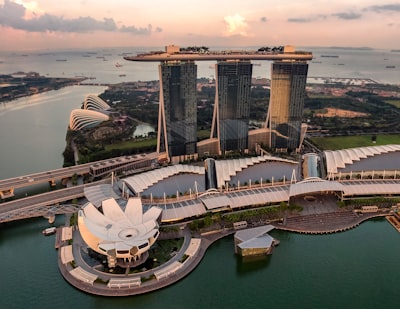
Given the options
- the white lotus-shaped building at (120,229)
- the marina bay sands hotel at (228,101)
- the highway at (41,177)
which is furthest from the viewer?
the marina bay sands hotel at (228,101)

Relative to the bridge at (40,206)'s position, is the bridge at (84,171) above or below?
below

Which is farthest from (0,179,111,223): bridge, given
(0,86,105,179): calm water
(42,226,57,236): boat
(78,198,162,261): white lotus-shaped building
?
(0,86,105,179): calm water

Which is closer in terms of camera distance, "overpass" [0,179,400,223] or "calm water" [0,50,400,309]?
"calm water" [0,50,400,309]

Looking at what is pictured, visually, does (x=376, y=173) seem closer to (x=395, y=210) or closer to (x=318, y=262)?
(x=395, y=210)

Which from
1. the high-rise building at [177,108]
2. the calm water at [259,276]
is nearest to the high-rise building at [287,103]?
the high-rise building at [177,108]

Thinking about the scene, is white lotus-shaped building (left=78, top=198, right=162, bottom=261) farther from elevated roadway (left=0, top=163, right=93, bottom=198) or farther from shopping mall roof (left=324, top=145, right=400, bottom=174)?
shopping mall roof (left=324, top=145, right=400, bottom=174)

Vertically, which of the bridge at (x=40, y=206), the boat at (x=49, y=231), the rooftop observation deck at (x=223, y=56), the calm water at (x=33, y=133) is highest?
the rooftop observation deck at (x=223, y=56)

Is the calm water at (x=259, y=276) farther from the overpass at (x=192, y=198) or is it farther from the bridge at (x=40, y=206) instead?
Result: the overpass at (x=192, y=198)
